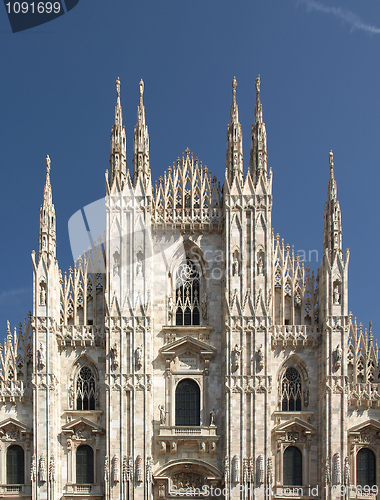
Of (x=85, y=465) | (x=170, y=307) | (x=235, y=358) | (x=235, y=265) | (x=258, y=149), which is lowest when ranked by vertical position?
(x=85, y=465)

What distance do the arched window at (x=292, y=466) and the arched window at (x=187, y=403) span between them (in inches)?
157

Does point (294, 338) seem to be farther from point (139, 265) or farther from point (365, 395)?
point (139, 265)

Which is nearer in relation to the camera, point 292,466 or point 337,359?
point 337,359

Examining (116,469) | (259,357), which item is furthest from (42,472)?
(259,357)

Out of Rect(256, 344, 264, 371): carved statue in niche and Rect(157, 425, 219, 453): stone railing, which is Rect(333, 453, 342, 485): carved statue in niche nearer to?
Rect(256, 344, 264, 371): carved statue in niche

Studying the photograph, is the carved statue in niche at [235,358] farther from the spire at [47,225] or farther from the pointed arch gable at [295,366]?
the spire at [47,225]

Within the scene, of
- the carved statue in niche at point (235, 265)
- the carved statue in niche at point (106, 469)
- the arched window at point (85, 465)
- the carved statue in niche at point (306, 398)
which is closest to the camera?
the carved statue in niche at point (106, 469)

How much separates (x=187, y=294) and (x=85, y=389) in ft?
19.6

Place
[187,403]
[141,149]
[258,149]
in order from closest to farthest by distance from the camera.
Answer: [187,403], [258,149], [141,149]

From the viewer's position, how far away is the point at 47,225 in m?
35.0

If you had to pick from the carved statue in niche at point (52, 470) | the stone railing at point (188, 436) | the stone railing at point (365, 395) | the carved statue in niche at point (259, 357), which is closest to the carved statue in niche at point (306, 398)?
the stone railing at point (365, 395)

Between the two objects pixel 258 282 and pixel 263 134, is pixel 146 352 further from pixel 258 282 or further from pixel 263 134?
pixel 263 134

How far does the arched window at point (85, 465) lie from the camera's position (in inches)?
1328

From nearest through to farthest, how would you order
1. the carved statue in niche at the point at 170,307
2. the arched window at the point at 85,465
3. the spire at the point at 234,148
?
the arched window at the point at 85,465, the carved statue in niche at the point at 170,307, the spire at the point at 234,148
